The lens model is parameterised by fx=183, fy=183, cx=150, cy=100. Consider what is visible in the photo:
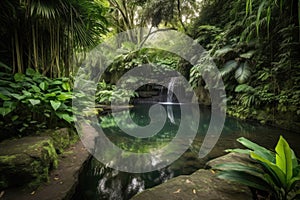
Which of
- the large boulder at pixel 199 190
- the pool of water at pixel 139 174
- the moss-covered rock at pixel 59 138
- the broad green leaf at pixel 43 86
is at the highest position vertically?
the broad green leaf at pixel 43 86

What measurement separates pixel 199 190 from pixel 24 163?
137 cm

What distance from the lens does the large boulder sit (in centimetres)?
123

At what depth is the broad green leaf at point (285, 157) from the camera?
1.09 m

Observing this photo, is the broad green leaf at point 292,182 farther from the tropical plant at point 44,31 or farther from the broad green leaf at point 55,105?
the tropical plant at point 44,31

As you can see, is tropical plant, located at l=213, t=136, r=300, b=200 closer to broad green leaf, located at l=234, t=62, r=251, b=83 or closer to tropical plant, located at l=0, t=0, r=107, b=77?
tropical plant, located at l=0, t=0, r=107, b=77

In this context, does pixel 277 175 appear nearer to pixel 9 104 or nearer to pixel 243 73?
pixel 9 104

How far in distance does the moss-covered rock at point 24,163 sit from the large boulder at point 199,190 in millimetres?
909

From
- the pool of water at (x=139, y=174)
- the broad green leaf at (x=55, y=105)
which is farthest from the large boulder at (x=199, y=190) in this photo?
the broad green leaf at (x=55, y=105)

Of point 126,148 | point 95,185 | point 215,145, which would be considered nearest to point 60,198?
point 95,185

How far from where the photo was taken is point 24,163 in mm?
1456

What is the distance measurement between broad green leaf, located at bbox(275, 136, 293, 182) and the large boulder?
0.28 metres

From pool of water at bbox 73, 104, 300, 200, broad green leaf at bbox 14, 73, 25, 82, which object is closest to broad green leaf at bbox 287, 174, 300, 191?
pool of water at bbox 73, 104, 300, 200

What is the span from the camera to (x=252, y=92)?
5.32 m

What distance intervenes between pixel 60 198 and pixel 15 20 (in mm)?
2210
